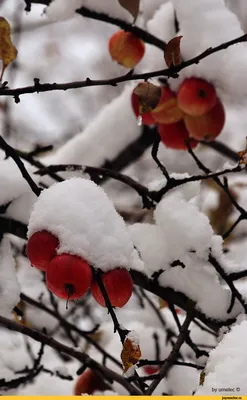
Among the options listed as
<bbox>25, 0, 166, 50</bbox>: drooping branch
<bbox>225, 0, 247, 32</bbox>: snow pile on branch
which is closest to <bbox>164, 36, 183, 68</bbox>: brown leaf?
<bbox>25, 0, 166, 50</bbox>: drooping branch

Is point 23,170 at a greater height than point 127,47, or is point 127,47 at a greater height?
point 127,47

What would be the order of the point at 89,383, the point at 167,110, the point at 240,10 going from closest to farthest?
the point at 167,110
the point at 89,383
the point at 240,10

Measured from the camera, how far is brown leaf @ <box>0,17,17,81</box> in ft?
3.33

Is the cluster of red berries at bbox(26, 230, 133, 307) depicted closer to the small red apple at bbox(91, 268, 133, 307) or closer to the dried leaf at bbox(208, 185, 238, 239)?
the small red apple at bbox(91, 268, 133, 307)

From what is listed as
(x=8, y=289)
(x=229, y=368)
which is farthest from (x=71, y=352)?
(x=229, y=368)

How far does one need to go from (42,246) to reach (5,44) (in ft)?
1.41

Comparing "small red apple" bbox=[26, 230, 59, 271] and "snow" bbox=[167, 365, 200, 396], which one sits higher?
"snow" bbox=[167, 365, 200, 396]

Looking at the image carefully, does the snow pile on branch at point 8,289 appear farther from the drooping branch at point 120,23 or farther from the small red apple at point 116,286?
the drooping branch at point 120,23

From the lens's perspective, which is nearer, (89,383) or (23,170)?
(23,170)

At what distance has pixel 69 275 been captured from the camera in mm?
855

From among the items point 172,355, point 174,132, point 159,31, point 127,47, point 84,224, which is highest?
point 159,31

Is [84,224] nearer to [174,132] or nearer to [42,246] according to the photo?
[42,246]

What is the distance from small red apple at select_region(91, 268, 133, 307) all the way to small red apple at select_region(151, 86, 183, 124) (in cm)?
85

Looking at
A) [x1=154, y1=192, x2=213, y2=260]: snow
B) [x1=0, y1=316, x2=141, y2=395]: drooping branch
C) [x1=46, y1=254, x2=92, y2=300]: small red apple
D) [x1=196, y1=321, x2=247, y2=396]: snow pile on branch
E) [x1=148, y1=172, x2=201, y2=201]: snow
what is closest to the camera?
[x1=196, y1=321, x2=247, y2=396]: snow pile on branch
